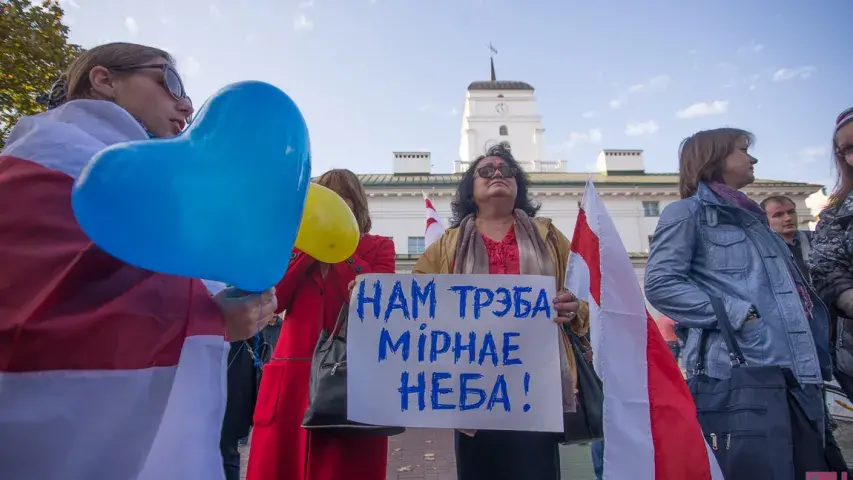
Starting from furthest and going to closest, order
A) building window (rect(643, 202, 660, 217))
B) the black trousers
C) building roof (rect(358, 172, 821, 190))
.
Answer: building window (rect(643, 202, 660, 217))
building roof (rect(358, 172, 821, 190))
the black trousers

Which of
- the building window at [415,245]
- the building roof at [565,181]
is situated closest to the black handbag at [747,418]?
the building window at [415,245]

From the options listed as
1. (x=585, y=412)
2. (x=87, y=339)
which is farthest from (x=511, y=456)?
(x=87, y=339)

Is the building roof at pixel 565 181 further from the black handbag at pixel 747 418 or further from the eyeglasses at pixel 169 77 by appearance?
the eyeglasses at pixel 169 77

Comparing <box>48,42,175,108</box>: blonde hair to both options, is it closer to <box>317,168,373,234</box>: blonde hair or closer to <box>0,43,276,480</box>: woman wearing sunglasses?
<box>0,43,276,480</box>: woman wearing sunglasses

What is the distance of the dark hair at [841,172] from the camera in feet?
8.39

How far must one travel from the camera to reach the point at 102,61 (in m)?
1.49

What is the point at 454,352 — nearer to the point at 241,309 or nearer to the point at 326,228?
the point at 326,228

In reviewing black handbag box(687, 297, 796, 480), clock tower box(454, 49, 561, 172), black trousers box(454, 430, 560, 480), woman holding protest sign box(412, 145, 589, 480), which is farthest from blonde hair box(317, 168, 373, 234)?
clock tower box(454, 49, 561, 172)

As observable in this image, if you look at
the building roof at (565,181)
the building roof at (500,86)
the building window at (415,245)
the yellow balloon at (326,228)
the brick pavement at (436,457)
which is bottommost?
the brick pavement at (436,457)

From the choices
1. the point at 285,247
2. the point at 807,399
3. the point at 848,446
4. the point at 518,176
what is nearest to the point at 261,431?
the point at 285,247

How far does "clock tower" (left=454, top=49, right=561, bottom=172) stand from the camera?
111 ft

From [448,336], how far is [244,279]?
45.0 inches

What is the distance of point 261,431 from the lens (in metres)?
2.36

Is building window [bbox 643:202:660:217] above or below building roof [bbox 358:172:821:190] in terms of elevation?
below
